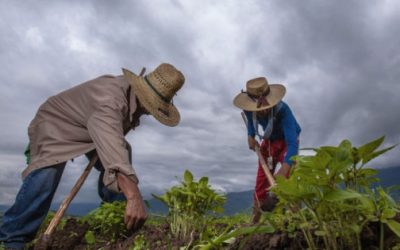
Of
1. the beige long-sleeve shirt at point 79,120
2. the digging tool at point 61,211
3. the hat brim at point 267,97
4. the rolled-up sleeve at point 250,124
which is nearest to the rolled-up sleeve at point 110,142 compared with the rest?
the beige long-sleeve shirt at point 79,120

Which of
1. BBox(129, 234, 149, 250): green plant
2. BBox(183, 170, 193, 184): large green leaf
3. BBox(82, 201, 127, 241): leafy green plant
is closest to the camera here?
BBox(129, 234, 149, 250): green plant

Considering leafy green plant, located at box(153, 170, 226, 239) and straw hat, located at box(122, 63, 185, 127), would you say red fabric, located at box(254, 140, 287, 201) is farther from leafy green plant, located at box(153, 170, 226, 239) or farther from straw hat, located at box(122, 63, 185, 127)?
leafy green plant, located at box(153, 170, 226, 239)

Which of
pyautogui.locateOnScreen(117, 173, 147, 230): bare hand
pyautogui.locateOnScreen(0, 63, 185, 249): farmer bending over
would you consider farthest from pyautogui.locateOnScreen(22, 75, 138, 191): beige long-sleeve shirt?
pyautogui.locateOnScreen(117, 173, 147, 230): bare hand

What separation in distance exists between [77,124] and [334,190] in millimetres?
2910

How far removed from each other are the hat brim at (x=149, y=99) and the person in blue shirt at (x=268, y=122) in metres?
1.61

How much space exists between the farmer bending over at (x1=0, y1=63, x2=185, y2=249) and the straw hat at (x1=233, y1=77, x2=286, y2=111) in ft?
5.17

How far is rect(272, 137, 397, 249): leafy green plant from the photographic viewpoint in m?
1.32

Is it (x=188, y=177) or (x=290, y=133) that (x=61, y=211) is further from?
(x=290, y=133)

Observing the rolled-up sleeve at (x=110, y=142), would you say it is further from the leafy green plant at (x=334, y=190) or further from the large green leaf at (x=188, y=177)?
the leafy green plant at (x=334, y=190)

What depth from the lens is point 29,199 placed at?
3.47m

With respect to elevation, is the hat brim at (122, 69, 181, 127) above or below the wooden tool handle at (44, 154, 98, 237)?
above

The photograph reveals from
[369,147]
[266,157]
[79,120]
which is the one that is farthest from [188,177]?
[266,157]

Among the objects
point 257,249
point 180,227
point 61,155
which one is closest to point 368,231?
point 257,249

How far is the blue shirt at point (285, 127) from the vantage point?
4.93 metres
